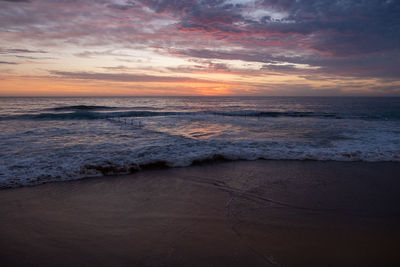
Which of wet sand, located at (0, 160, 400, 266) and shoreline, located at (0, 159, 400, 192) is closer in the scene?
wet sand, located at (0, 160, 400, 266)

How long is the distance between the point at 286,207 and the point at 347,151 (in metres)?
6.54

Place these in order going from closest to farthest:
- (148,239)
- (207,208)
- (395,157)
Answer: (148,239), (207,208), (395,157)

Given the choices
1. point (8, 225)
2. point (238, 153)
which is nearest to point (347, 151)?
point (238, 153)

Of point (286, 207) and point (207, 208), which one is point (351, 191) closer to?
point (286, 207)

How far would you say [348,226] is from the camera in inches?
155

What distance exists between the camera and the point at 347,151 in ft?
30.6

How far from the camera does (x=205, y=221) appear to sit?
403 cm

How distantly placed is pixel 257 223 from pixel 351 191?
301 centimetres

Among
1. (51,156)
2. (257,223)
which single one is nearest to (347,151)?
(257,223)

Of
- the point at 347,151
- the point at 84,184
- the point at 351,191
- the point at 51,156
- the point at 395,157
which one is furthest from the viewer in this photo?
the point at 347,151

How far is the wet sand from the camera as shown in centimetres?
313

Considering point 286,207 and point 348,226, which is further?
point 286,207

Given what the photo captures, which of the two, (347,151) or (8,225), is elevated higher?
(347,151)

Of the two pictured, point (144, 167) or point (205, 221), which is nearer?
point (205, 221)
